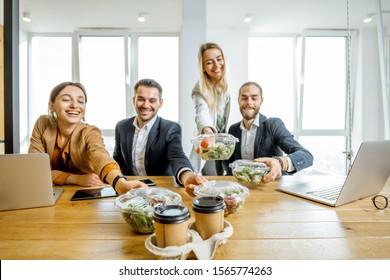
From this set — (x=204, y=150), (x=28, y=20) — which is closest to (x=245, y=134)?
(x=204, y=150)

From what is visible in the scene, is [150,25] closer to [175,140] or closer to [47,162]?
[175,140]

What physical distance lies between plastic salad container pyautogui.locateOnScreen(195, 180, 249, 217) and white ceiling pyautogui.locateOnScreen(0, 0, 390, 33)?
269 cm

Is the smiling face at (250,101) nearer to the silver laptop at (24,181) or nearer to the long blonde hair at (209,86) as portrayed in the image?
the long blonde hair at (209,86)

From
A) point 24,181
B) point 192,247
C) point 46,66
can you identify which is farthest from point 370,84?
point 46,66

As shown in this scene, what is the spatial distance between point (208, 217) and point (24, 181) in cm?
71

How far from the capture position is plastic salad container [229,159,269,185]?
1.27 metres

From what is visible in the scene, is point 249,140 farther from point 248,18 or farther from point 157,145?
Result: point 248,18

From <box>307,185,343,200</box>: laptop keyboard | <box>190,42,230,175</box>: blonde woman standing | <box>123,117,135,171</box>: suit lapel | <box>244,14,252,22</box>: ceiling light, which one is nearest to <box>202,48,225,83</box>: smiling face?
<box>190,42,230,175</box>: blonde woman standing

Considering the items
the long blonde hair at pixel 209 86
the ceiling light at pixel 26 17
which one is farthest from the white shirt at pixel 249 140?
the ceiling light at pixel 26 17

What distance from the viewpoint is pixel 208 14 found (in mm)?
3387

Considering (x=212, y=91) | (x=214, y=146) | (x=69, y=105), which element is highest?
(x=212, y=91)

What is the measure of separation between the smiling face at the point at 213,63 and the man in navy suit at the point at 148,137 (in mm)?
436

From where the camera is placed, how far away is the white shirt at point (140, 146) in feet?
6.05
